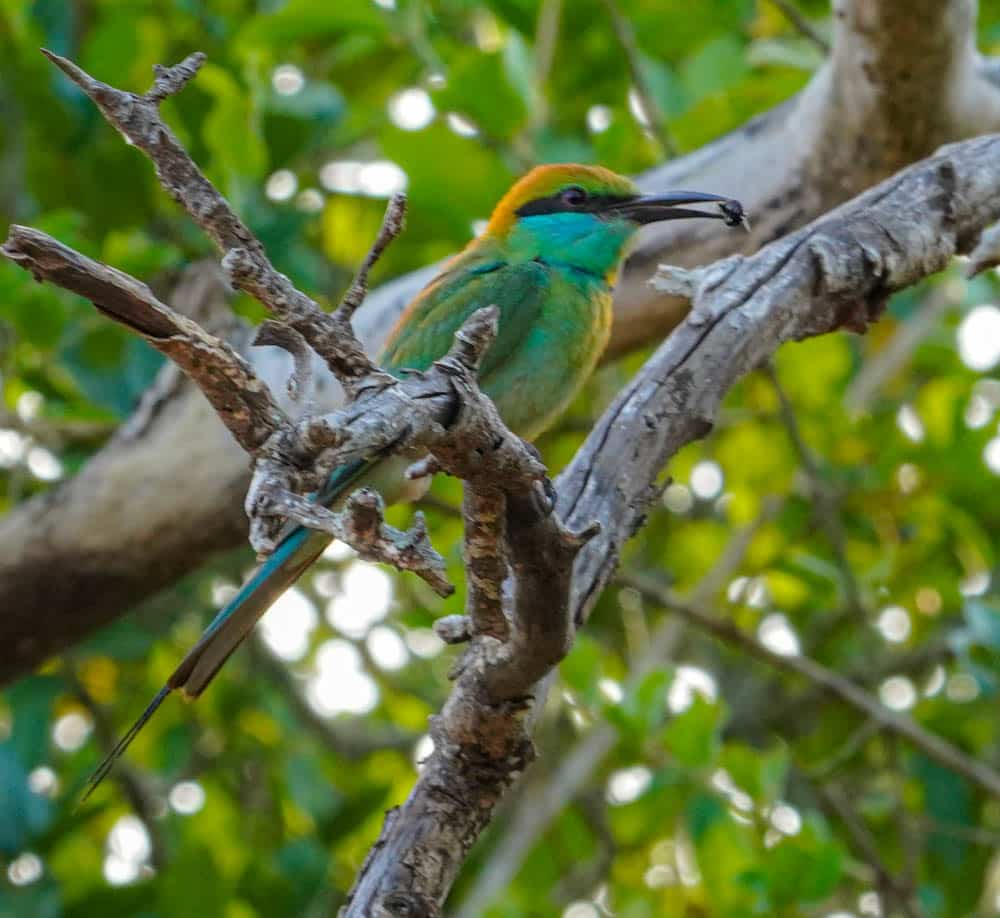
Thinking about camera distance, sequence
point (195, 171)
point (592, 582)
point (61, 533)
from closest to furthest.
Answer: point (195, 171) < point (592, 582) < point (61, 533)

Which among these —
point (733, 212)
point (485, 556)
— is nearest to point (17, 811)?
point (733, 212)

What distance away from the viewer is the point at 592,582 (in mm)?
1773

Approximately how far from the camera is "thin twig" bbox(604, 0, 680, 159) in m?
3.07

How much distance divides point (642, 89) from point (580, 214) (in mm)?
450

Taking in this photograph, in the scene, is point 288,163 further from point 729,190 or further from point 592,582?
point 592,582

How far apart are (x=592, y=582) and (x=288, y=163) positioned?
1954 millimetres

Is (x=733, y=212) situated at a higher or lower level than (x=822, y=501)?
higher

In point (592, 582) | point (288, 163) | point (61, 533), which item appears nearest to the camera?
point (592, 582)

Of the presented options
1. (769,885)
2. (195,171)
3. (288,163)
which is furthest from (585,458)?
(288,163)

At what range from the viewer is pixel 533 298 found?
261 centimetres

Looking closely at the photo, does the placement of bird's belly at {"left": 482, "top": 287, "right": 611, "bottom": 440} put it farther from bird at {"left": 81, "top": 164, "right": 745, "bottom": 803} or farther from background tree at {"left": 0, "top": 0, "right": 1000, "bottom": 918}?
background tree at {"left": 0, "top": 0, "right": 1000, "bottom": 918}

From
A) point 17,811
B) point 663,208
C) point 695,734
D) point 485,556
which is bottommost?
point 695,734

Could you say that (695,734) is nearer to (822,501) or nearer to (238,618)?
(822,501)

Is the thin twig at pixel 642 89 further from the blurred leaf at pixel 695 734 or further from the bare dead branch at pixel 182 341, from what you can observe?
the bare dead branch at pixel 182 341
